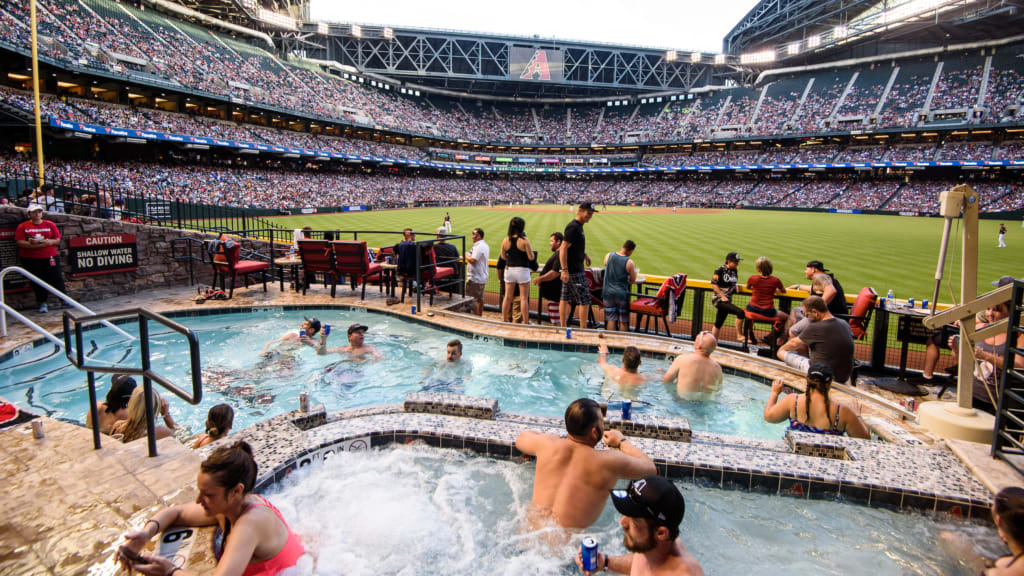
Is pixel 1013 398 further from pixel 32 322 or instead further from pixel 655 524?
pixel 32 322

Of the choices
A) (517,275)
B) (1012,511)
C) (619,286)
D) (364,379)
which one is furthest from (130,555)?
(619,286)

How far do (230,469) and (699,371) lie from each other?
524cm

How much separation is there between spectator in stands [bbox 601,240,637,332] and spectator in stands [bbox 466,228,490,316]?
103 inches

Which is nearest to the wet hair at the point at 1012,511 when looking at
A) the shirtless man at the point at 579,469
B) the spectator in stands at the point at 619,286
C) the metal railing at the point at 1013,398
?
the metal railing at the point at 1013,398

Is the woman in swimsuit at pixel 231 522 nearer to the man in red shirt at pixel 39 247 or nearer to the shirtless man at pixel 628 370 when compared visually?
the shirtless man at pixel 628 370

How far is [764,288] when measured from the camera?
7969mm

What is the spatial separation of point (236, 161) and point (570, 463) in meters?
49.1

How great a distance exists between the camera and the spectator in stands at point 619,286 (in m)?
8.09

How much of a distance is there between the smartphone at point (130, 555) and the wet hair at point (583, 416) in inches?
93.2

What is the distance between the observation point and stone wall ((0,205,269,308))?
913 centimetres

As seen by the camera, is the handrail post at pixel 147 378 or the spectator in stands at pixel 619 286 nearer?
the handrail post at pixel 147 378

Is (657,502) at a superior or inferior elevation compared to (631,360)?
superior

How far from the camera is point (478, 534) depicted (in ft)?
12.2

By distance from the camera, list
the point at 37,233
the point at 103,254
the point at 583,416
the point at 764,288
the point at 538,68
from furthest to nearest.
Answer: the point at 538,68
the point at 103,254
the point at 37,233
the point at 764,288
the point at 583,416
